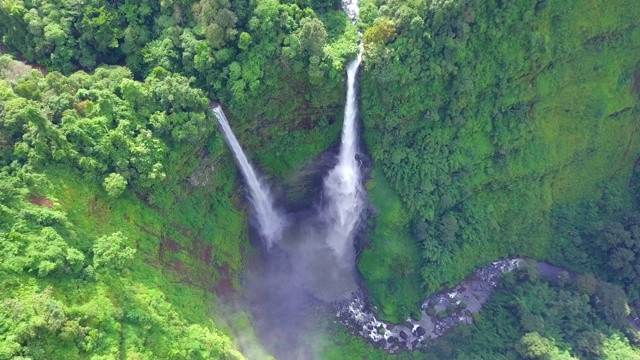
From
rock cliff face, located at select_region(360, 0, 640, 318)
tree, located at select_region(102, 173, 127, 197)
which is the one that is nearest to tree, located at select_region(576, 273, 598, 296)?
rock cliff face, located at select_region(360, 0, 640, 318)

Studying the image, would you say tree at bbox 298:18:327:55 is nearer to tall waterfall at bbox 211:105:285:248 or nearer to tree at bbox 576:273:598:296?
tall waterfall at bbox 211:105:285:248

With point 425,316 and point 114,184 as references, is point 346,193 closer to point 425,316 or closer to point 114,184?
point 425,316

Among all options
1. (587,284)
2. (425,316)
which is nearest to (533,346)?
(425,316)

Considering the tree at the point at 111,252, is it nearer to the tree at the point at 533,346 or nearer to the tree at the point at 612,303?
the tree at the point at 533,346

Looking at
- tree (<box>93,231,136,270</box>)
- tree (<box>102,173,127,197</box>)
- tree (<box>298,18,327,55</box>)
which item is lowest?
tree (<box>93,231,136,270</box>)

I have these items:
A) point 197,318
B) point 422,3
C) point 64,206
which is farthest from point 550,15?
point 64,206

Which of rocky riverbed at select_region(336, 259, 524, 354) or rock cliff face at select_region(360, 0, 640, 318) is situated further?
rocky riverbed at select_region(336, 259, 524, 354)
